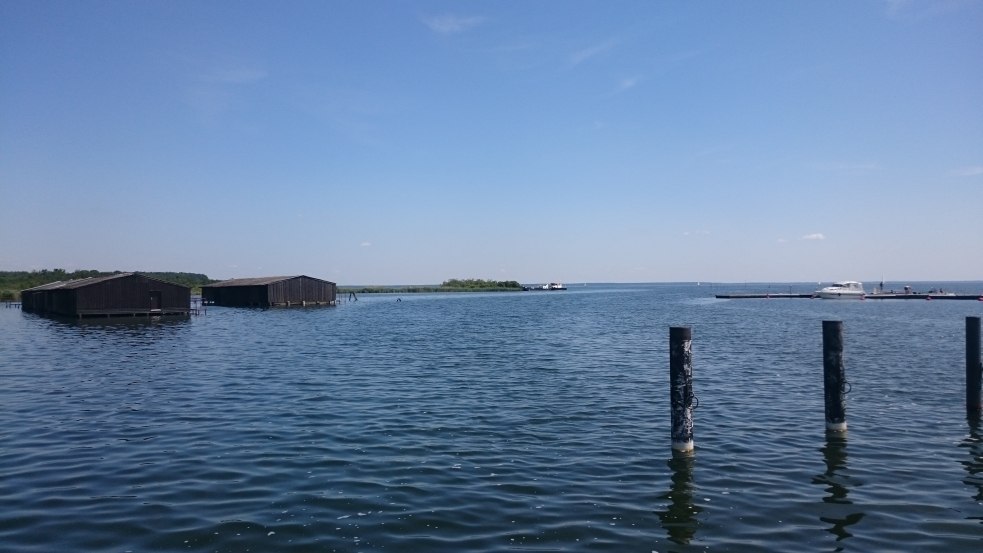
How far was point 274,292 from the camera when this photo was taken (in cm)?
9744

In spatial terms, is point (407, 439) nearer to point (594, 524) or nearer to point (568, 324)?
point (594, 524)

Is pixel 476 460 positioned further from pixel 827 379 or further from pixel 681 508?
pixel 827 379

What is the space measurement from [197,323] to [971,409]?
62.5 m

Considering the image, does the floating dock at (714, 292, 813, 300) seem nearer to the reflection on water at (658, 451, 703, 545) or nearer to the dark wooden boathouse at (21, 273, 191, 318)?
the dark wooden boathouse at (21, 273, 191, 318)

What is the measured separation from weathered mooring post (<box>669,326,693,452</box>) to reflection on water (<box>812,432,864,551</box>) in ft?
8.85

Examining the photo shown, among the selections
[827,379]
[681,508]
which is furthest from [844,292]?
[681,508]

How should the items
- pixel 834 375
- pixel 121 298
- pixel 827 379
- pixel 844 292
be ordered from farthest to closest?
pixel 844 292 < pixel 121 298 < pixel 827 379 < pixel 834 375

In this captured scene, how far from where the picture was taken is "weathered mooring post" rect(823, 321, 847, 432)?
1602 centimetres

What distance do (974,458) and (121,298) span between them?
7283 centimetres

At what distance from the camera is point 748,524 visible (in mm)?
10641

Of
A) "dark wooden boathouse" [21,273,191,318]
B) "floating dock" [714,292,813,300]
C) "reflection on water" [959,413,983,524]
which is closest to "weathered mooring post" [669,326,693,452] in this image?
"reflection on water" [959,413,983,524]

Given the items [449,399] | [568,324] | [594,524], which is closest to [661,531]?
[594,524]

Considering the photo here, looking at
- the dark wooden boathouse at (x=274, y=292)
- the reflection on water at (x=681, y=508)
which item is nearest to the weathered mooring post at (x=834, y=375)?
the reflection on water at (x=681, y=508)

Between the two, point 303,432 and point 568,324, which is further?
point 568,324
